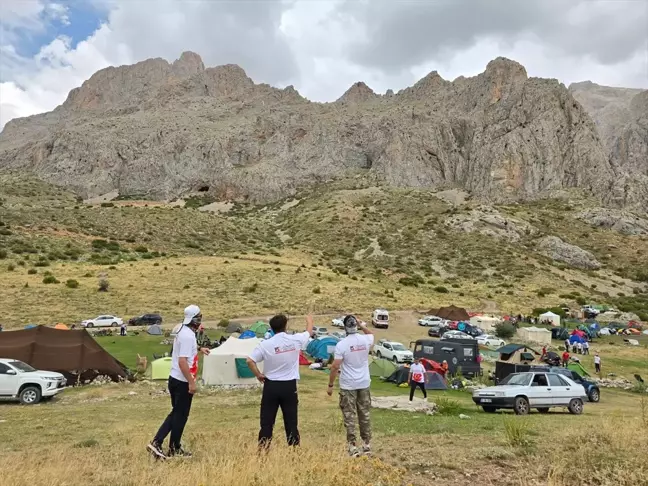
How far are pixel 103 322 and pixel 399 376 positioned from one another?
93.5ft

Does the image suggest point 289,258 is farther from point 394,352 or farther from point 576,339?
point 394,352

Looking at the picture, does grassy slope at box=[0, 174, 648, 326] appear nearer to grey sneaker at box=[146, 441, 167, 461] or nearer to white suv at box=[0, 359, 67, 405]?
white suv at box=[0, 359, 67, 405]

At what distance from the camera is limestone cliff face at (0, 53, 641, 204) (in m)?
130

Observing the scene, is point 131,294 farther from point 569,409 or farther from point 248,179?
point 248,179

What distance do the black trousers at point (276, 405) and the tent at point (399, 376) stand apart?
804 inches

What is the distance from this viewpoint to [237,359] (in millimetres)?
23125

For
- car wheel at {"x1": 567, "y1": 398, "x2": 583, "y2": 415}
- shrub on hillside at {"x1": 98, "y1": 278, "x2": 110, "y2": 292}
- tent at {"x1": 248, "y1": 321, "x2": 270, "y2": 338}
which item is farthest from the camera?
shrub on hillside at {"x1": 98, "y1": 278, "x2": 110, "y2": 292}

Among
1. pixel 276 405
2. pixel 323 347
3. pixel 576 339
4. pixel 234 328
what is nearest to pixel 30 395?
pixel 276 405

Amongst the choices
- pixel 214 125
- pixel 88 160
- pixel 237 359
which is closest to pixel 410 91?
pixel 214 125

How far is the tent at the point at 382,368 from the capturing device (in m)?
29.0

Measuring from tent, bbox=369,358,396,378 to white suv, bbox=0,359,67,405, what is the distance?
1704 centimetres

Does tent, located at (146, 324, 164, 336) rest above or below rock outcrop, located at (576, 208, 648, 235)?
below

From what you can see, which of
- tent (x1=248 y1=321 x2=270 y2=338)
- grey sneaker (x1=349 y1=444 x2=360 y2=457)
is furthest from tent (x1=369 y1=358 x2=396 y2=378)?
grey sneaker (x1=349 y1=444 x2=360 y2=457)

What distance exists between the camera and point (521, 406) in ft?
57.9
